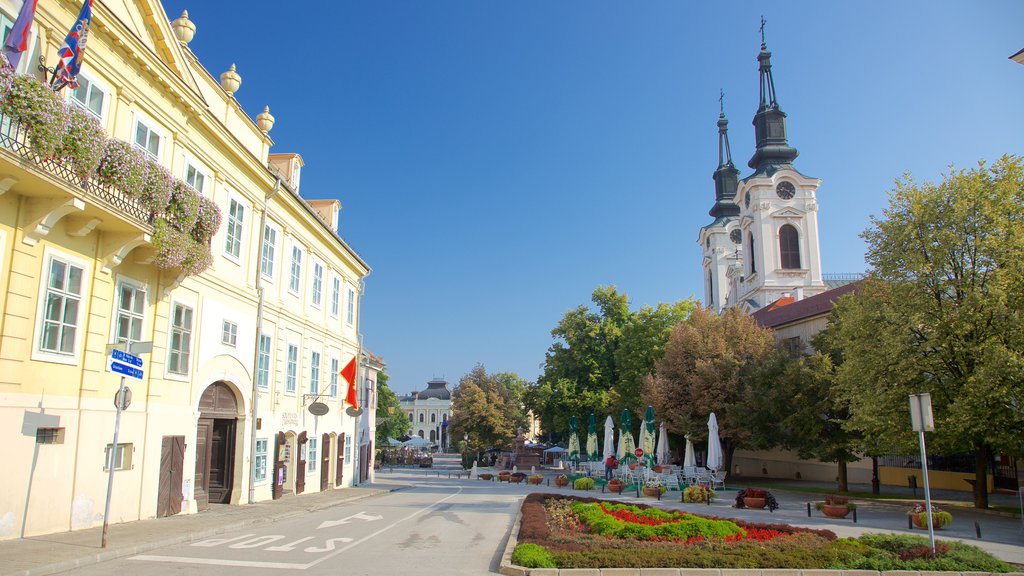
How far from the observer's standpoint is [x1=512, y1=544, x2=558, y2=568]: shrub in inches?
433

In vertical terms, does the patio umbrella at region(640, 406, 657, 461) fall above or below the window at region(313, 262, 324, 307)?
below

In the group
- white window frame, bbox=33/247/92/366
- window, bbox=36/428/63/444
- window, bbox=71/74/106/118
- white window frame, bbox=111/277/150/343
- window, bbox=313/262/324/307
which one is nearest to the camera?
white window frame, bbox=33/247/92/366

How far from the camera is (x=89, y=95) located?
14.0 metres

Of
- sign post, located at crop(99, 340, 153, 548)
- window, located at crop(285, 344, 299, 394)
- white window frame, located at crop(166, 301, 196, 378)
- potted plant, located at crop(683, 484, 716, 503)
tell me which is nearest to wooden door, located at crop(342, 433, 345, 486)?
window, located at crop(285, 344, 299, 394)

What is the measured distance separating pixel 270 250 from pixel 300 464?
8.44 m

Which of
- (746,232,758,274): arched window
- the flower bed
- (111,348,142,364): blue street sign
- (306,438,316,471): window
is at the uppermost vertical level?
(746,232,758,274): arched window

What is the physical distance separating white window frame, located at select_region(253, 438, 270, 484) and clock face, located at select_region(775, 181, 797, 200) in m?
58.1

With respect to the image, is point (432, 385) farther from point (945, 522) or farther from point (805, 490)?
point (945, 522)

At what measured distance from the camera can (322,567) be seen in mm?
11242

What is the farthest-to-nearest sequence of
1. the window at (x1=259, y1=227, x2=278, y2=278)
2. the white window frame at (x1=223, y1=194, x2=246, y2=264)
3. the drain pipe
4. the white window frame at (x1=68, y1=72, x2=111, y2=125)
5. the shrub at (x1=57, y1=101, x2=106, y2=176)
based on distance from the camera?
1. the window at (x1=259, y1=227, x2=278, y2=278)
2. the drain pipe
3. the white window frame at (x1=223, y1=194, x2=246, y2=264)
4. the white window frame at (x1=68, y1=72, x2=111, y2=125)
5. the shrub at (x1=57, y1=101, x2=106, y2=176)

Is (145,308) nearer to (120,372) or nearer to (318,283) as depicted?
(120,372)

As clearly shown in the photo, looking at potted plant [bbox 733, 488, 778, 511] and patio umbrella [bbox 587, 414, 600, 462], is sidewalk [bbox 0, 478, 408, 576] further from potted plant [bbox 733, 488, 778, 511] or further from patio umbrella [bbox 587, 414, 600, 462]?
patio umbrella [bbox 587, 414, 600, 462]

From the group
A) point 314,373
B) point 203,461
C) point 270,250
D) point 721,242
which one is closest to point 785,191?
point 721,242

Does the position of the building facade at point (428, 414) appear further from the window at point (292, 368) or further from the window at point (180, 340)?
the window at point (180, 340)
